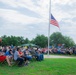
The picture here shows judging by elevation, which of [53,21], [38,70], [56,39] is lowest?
[38,70]

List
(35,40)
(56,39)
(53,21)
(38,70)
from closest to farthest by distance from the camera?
(38,70)
(53,21)
(35,40)
(56,39)

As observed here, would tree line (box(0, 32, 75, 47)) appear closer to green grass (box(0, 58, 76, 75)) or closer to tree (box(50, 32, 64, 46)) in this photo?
tree (box(50, 32, 64, 46))

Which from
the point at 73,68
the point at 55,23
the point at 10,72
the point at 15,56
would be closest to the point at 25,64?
the point at 15,56

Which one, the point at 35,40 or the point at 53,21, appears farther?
the point at 35,40

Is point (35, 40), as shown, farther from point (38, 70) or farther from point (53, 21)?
point (38, 70)

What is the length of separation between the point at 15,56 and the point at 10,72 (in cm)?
221

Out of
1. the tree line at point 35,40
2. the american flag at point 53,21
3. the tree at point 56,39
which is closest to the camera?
the american flag at point 53,21

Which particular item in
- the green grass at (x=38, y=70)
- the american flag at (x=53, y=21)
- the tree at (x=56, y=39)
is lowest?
the green grass at (x=38, y=70)

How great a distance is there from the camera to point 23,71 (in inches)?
632

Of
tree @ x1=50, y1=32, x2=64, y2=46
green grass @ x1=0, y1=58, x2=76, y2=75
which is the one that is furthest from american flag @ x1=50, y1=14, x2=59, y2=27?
tree @ x1=50, y1=32, x2=64, y2=46

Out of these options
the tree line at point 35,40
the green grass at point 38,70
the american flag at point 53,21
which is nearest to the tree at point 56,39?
the tree line at point 35,40

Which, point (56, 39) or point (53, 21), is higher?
point (56, 39)

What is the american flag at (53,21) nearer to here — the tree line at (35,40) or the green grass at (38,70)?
the green grass at (38,70)

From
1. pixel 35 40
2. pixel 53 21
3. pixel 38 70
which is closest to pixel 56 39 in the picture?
pixel 35 40
